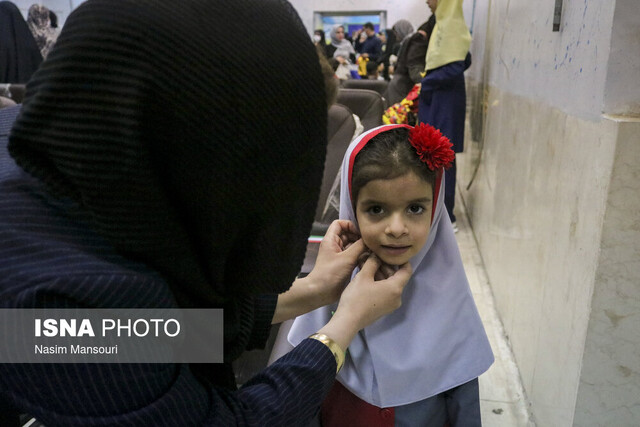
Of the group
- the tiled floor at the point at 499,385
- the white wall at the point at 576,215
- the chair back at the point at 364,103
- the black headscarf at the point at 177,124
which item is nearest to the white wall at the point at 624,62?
the white wall at the point at 576,215

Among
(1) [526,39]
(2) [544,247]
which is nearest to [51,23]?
(1) [526,39]

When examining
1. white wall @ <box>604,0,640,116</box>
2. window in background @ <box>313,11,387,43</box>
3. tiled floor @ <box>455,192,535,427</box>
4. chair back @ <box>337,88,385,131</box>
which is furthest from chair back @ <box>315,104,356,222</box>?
window in background @ <box>313,11,387,43</box>

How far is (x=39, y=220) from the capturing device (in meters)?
0.58

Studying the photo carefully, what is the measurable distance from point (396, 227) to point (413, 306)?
219 millimetres

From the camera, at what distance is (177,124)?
535 millimetres

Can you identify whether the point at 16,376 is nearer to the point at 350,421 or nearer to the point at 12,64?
the point at 350,421

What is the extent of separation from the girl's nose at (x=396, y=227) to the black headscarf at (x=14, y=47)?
372cm

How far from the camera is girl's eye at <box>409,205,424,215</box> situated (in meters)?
1.09

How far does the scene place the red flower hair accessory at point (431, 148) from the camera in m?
1.08

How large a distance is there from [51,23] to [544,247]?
4.92m

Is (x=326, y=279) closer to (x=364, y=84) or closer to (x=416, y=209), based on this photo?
(x=416, y=209)

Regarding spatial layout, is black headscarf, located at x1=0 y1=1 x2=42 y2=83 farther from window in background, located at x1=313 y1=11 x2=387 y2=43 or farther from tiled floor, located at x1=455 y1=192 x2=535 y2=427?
window in background, located at x1=313 y1=11 x2=387 y2=43

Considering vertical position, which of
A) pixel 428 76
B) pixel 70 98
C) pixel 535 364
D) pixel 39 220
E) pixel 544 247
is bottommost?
pixel 535 364

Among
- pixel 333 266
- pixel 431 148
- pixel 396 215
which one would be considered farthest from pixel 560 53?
pixel 333 266
